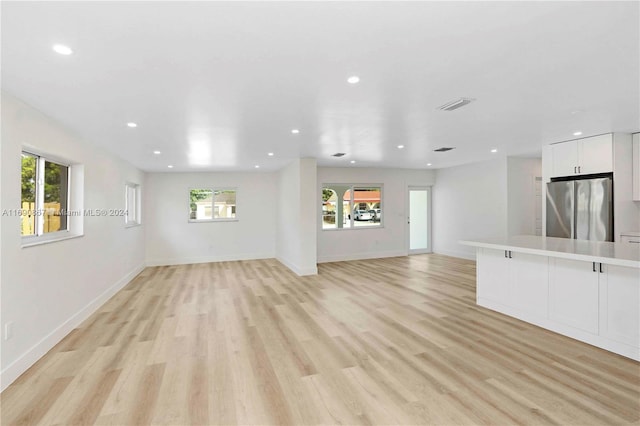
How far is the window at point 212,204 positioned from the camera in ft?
27.4

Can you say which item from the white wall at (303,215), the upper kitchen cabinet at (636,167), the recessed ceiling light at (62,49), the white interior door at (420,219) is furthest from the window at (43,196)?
the white interior door at (420,219)

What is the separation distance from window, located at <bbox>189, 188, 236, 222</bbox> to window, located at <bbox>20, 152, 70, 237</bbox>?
429 cm

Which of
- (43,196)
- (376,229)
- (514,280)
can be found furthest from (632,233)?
(43,196)

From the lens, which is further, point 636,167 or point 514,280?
point 636,167

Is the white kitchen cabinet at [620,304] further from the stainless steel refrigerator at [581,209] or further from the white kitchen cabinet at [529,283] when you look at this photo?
the stainless steel refrigerator at [581,209]

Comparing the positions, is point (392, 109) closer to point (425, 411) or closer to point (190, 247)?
point (425, 411)

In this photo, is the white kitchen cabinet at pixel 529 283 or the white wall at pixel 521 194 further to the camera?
the white wall at pixel 521 194

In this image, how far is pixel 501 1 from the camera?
1.59m

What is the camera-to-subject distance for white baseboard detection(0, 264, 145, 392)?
2.51 meters

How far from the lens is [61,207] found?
12.8 ft

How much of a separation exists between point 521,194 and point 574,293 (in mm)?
4540

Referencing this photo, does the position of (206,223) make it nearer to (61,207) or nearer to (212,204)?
(212,204)

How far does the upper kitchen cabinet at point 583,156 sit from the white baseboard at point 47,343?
24.3 feet

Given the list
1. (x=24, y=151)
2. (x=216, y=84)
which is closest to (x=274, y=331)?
(x=216, y=84)
